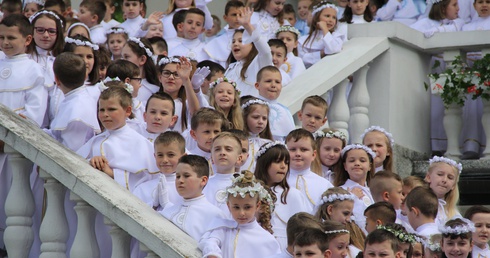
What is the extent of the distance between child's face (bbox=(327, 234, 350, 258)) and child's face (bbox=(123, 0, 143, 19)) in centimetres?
712

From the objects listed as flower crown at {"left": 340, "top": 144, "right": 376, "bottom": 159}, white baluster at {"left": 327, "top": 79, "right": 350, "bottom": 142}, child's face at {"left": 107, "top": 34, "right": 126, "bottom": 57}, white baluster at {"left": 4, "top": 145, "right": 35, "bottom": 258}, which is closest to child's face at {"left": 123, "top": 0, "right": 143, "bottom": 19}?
child's face at {"left": 107, "top": 34, "right": 126, "bottom": 57}

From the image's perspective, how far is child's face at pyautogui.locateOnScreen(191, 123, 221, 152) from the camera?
34.6 ft

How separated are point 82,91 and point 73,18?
4.31 meters

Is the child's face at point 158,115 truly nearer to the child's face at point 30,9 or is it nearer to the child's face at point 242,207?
the child's face at point 242,207

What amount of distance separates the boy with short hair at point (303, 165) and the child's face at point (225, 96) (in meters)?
0.69

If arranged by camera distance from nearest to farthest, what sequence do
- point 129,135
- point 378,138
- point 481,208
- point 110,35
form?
point 129,135 → point 481,208 → point 378,138 → point 110,35

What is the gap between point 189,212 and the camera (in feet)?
30.8

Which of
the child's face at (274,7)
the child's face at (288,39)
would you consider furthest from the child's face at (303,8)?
the child's face at (288,39)

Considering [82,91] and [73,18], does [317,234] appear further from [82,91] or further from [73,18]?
[73,18]

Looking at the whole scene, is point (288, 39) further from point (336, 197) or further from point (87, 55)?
point (336, 197)

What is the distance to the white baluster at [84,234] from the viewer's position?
8.99 m

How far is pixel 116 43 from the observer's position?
13664 millimetres

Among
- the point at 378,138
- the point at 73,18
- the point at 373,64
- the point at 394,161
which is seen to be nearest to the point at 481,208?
the point at 378,138

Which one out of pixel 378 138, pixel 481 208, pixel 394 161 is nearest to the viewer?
pixel 481 208
